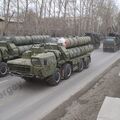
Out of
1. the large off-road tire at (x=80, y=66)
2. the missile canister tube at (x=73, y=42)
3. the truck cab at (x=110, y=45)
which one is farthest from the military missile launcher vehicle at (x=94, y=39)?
the large off-road tire at (x=80, y=66)

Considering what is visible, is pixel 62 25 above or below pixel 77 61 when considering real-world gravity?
above

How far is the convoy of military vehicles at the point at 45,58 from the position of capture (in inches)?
449

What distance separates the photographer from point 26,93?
36.1 ft

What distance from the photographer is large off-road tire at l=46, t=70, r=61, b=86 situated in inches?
→ 478

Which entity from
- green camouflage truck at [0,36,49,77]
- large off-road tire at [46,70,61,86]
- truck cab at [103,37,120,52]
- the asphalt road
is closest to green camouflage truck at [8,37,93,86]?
large off-road tire at [46,70,61,86]

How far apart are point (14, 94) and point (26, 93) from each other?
53 cm

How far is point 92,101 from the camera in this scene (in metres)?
9.44

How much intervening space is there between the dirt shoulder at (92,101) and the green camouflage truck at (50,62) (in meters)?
2.01

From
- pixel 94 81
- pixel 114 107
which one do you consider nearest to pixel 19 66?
pixel 94 81

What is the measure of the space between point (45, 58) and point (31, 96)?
1893mm

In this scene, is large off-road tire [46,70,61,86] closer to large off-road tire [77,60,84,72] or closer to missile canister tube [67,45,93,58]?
missile canister tube [67,45,93,58]

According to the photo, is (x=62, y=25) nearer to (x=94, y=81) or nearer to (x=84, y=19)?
(x=84, y=19)

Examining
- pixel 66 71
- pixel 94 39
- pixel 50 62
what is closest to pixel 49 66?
pixel 50 62

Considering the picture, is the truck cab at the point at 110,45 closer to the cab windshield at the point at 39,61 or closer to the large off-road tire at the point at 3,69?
the large off-road tire at the point at 3,69
